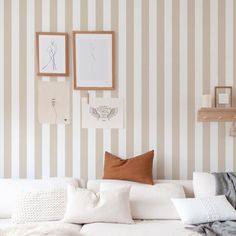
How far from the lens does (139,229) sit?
2455 millimetres

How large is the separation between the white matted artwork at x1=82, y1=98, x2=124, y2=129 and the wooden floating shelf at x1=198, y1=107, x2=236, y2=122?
0.75 meters

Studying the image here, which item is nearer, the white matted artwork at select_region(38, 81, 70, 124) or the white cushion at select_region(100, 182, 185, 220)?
the white cushion at select_region(100, 182, 185, 220)

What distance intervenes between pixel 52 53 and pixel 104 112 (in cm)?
76

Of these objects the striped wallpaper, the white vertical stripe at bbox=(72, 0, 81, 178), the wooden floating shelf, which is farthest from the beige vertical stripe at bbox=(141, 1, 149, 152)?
the white vertical stripe at bbox=(72, 0, 81, 178)

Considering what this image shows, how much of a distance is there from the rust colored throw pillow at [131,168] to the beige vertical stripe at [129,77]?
23 centimetres

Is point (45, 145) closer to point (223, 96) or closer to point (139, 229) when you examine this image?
point (139, 229)

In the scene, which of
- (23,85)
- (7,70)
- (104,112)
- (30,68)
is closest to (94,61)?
(104,112)

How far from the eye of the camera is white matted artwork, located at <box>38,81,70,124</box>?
10.8 ft

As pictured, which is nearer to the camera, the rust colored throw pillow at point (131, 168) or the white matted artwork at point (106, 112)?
the rust colored throw pillow at point (131, 168)

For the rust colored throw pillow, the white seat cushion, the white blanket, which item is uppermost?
the rust colored throw pillow

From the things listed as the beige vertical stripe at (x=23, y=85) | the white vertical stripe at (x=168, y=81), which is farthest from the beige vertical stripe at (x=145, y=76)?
the beige vertical stripe at (x=23, y=85)

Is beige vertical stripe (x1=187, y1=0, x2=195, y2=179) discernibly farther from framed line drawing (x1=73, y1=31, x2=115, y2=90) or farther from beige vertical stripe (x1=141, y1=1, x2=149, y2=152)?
framed line drawing (x1=73, y1=31, x2=115, y2=90)

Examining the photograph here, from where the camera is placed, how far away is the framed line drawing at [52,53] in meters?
3.26

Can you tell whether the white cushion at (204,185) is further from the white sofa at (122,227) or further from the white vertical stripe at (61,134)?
the white vertical stripe at (61,134)
